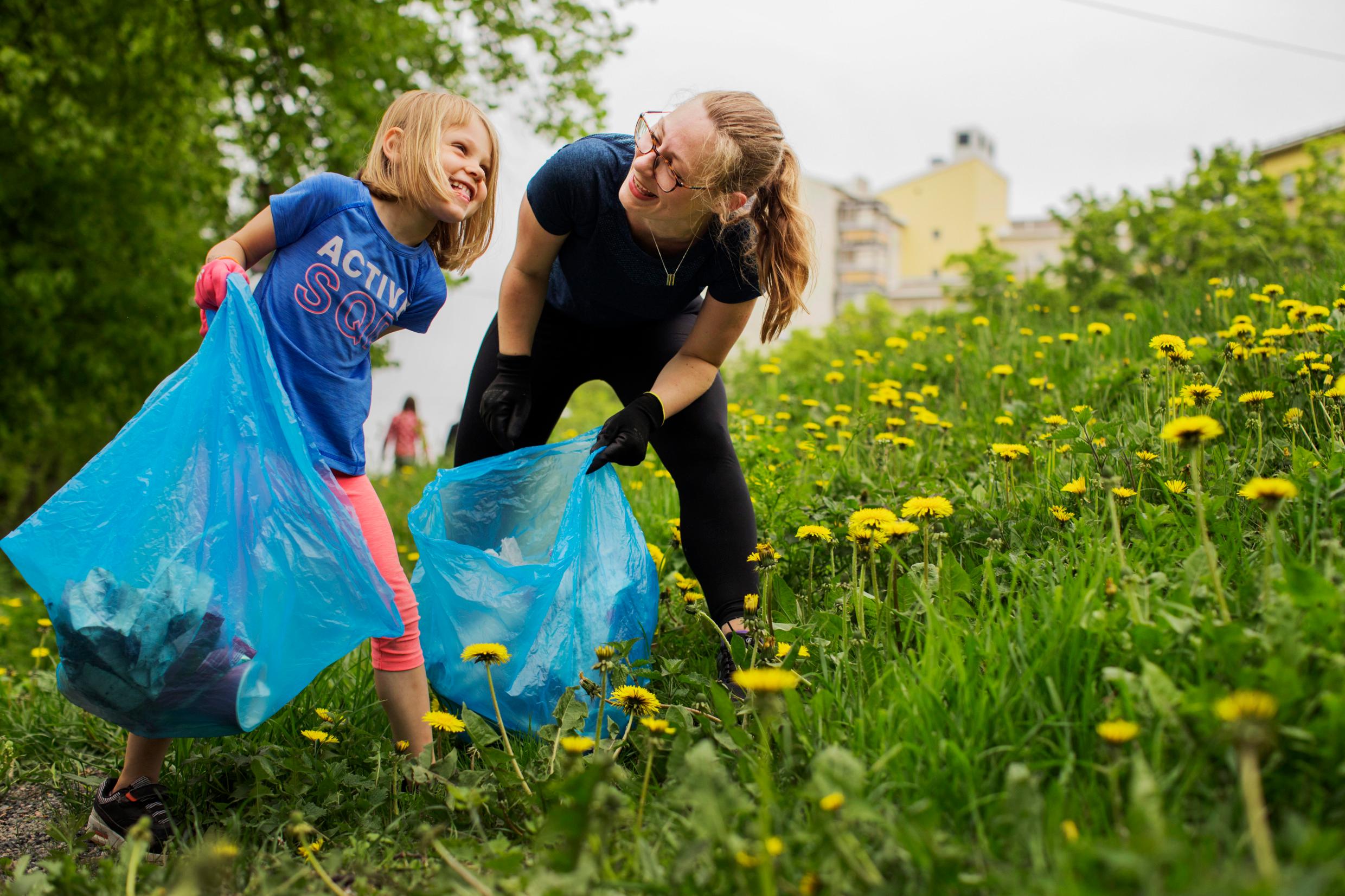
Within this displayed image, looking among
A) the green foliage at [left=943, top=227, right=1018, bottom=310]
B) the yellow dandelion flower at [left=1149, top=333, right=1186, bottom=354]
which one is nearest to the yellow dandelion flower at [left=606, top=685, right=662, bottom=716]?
the yellow dandelion flower at [left=1149, top=333, right=1186, bottom=354]

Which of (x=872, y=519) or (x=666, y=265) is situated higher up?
(x=666, y=265)

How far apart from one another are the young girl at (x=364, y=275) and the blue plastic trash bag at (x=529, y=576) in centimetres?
10

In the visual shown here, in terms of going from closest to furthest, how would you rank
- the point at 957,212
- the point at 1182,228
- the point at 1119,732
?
1. the point at 1119,732
2. the point at 1182,228
3. the point at 957,212

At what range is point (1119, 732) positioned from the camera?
1.16m

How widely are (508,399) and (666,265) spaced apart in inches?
20.6

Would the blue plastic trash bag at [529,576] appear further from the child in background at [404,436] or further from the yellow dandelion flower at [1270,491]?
the child in background at [404,436]

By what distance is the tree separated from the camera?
7.93 meters

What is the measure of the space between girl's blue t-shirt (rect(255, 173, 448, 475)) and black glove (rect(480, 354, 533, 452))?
30 cm

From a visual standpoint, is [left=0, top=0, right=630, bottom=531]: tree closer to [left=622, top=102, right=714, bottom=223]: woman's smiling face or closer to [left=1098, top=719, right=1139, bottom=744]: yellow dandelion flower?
[left=622, top=102, right=714, bottom=223]: woman's smiling face

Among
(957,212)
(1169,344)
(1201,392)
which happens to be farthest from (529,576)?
(957,212)

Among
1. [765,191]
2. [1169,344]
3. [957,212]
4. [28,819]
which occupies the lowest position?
[28,819]

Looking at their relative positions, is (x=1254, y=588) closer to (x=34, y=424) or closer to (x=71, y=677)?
(x=71, y=677)

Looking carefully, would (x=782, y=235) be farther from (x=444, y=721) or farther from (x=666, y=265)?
(x=444, y=721)

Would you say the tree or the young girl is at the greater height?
the tree
